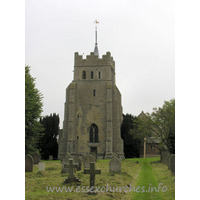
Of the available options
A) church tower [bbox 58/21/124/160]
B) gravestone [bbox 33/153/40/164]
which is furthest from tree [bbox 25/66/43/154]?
church tower [bbox 58/21/124/160]

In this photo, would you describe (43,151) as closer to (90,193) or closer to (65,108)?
(65,108)

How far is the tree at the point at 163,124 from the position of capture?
21.9 m

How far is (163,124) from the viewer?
81.4 ft

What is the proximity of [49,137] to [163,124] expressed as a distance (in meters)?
19.4

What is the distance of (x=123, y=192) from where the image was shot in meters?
8.59

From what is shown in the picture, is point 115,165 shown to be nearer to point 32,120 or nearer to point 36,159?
point 36,159

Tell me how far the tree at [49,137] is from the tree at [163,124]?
1532 cm

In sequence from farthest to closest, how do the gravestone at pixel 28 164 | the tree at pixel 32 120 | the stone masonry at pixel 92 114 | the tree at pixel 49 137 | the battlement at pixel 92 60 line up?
the tree at pixel 49 137 → the battlement at pixel 92 60 → the stone masonry at pixel 92 114 → the tree at pixel 32 120 → the gravestone at pixel 28 164

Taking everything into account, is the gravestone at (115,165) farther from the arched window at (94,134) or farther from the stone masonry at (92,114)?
the arched window at (94,134)

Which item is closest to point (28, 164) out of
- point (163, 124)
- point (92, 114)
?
point (163, 124)

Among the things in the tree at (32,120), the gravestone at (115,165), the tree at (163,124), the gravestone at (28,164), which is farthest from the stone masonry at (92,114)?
the gravestone at (28,164)

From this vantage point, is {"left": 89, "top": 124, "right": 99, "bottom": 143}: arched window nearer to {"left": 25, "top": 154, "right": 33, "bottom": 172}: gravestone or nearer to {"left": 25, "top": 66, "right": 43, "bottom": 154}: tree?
{"left": 25, "top": 66, "right": 43, "bottom": 154}: tree

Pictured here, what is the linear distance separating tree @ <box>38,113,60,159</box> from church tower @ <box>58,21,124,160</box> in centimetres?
308

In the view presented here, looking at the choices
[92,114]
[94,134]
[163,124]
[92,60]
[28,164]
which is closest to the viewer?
[28,164]
